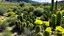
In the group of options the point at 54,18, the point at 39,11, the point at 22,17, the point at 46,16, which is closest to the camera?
the point at 54,18

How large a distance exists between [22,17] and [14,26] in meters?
0.91

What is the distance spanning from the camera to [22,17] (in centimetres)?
1444

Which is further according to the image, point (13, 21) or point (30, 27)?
point (13, 21)

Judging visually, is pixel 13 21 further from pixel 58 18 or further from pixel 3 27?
pixel 58 18

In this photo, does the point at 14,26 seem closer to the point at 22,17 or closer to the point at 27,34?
the point at 22,17

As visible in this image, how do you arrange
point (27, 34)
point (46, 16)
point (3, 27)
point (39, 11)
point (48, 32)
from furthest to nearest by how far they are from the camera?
point (39, 11) → point (46, 16) → point (3, 27) → point (27, 34) → point (48, 32)

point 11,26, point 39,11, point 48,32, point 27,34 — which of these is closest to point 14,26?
point 11,26

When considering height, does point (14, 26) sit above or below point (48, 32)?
below

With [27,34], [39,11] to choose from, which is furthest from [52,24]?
[39,11]

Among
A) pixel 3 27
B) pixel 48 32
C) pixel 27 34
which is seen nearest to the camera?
pixel 48 32

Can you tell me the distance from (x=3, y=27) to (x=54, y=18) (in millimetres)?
3714

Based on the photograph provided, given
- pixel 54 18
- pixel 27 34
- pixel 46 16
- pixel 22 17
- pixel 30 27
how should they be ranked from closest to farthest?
pixel 27 34, pixel 30 27, pixel 54 18, pixel 22 17, pixel 46 16

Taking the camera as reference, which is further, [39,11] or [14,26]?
[39,11]

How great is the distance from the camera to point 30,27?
1138 centimetres
